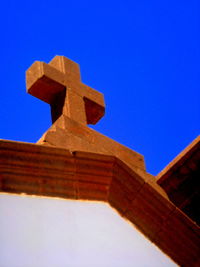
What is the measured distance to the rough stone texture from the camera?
4801 mm

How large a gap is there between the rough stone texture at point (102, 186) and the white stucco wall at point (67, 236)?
0.10 m

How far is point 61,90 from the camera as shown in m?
6.36

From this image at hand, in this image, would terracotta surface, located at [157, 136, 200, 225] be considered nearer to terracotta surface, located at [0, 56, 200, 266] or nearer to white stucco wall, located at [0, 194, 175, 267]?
terracotta surface, located at [0, 56, 200, 266]

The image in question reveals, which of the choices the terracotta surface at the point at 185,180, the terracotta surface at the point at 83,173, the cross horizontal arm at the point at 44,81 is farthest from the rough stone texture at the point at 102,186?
the cross horizontal arm at the point at 44,81

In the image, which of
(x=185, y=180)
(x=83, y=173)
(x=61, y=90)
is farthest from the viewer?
(x=185, y=180)

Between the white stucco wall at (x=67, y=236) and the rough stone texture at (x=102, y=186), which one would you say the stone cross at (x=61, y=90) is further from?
the white stucco wall at (x=67, y=236)

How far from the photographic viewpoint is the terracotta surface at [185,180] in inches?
249

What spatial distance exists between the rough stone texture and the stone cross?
97cm

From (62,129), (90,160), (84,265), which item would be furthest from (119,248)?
(62,129)

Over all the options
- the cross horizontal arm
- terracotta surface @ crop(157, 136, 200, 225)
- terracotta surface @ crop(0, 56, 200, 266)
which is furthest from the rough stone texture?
the cross horizontal arm

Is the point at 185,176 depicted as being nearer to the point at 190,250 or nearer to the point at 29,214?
the point at 190,250

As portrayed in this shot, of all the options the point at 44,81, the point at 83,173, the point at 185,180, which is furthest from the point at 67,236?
the point at 185,180

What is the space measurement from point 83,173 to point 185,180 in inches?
69.1

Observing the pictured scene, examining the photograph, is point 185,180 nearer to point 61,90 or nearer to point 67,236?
point 61,90
